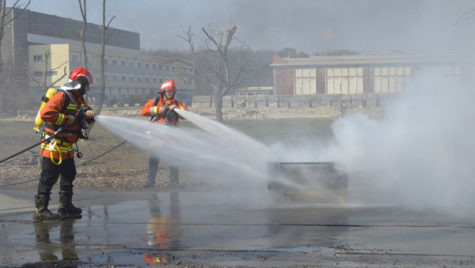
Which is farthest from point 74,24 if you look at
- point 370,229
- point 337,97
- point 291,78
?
point 370,229

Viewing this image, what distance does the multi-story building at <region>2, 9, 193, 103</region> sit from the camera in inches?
2477

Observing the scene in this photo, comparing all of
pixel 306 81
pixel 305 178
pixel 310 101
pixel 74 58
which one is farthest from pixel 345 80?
pixel 305 178

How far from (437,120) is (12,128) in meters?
18.7

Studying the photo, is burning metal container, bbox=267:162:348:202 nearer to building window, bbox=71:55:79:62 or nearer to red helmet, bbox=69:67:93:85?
red helmet, bbox=69:67:93:85

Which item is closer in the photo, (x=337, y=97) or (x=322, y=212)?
(x=322, y=212)

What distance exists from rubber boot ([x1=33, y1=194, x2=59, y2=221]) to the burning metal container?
3.72m

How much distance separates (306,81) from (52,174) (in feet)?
180

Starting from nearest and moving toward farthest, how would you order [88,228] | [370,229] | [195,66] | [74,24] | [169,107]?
1. [370,229]
2. [88,228]
3. [169,107]
4. [195,66]
5. [74,24]

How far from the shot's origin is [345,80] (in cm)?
5456

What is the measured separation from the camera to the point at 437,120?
1091 cm

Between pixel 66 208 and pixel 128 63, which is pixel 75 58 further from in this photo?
pixel 66 208

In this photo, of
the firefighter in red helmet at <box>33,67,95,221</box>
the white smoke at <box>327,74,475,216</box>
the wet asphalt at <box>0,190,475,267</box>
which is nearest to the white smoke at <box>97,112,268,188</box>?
the white smoke at <box>327,74,475,216</box>

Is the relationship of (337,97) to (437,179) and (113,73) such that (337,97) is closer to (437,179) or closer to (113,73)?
(437,179)

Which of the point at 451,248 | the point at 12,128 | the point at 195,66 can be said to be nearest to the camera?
the point at 451,248
